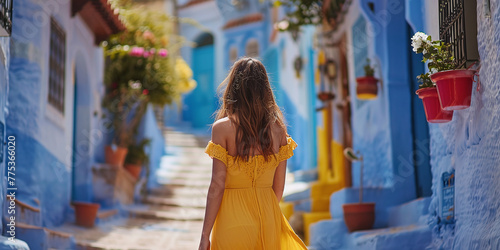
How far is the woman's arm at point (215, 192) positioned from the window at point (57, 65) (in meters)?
4.35

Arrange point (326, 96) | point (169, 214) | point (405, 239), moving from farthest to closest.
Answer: point (169, 214) → point (326, 96) → point (405, 239)

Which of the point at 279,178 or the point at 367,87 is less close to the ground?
the point at 367,87

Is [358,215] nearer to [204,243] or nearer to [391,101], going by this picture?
[391,101]

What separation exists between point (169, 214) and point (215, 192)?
256 inches

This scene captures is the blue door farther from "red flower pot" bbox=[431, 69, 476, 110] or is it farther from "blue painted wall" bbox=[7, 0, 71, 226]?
"red flower pot" bbox=[431, 69, 476, 110]

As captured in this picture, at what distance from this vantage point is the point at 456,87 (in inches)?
139

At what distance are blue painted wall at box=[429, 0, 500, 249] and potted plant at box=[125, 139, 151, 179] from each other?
22.4 feet

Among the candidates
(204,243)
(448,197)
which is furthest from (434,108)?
(204,243)

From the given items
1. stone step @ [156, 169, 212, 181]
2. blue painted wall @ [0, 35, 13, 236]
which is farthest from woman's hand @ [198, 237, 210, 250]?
stone step @ [156, 169, 212, 181]

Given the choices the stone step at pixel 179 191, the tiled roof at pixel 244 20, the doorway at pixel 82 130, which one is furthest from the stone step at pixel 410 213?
the tiled roof at pixel 244 20

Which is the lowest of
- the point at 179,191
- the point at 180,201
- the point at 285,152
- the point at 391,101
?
the point at 180,201

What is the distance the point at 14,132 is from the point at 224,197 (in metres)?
3.44

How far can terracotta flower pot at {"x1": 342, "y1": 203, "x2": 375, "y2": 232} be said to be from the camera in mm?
6000

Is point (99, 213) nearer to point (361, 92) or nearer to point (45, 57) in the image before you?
point (45, 57)
